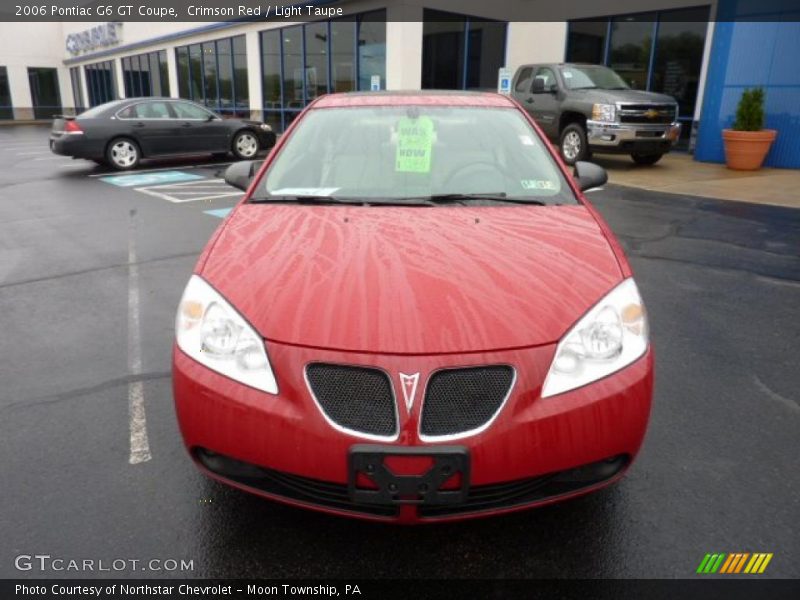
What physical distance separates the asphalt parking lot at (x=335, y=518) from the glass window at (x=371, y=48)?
13.0 m

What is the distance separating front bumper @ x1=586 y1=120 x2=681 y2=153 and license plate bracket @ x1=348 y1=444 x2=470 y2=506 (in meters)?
11.1

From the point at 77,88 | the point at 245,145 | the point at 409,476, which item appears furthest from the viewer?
the point at 77,88

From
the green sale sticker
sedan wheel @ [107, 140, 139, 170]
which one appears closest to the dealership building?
sedan wheel @ [107, 140, 139, 170]

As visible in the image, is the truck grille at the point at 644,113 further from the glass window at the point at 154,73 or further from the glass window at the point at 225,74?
the glass window at the point at 154,73

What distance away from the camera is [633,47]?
15.4 meters

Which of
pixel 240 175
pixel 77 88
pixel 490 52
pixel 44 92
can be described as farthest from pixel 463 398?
pixel 44 92

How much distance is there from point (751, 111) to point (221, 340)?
508 inches

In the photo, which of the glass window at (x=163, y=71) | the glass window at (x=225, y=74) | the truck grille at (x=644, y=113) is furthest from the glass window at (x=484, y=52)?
the glass window at (x=163, y=71)

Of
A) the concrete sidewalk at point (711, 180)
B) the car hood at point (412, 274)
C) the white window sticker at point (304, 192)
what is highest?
the white window sticker at point (304, 192)

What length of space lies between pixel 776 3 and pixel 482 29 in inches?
321

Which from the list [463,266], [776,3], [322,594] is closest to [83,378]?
[322,594]

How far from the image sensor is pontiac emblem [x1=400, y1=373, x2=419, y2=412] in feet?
6.12

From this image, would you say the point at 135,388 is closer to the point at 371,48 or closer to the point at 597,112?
the point at 597,112

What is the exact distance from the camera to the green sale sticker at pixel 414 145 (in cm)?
317
